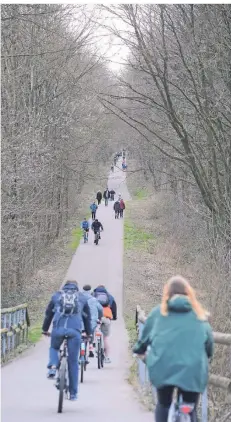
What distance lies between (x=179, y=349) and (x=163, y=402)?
0.54m

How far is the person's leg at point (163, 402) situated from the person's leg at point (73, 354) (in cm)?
391

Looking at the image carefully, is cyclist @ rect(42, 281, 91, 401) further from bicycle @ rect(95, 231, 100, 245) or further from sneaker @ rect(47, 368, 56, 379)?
bicycle @ rect(95, 231, 100, 245)

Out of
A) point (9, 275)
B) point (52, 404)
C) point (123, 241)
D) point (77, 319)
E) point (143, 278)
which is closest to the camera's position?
point (77, 319)

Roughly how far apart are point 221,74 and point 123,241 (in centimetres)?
2739

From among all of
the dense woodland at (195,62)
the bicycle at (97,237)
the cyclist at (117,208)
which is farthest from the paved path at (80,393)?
the cyclist at (117,208)

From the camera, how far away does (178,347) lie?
593cm

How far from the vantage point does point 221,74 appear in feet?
69.4

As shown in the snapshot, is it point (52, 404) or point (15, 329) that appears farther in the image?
point (15, 329)

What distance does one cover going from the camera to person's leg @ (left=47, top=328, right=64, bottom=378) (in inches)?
397

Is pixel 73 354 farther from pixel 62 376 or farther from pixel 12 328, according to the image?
pixel 12 328

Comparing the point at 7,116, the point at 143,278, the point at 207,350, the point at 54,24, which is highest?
the point at 54,24

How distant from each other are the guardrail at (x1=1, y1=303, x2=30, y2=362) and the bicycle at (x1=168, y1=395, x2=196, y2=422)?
12.0 meters

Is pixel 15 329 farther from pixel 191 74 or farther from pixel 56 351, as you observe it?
pixel 56 351

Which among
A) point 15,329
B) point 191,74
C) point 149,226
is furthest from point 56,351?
point 149,226
